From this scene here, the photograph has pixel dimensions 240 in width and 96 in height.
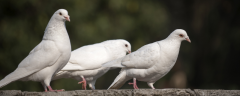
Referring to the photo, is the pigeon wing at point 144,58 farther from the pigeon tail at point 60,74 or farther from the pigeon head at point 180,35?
the pigeon tail at point 60,74

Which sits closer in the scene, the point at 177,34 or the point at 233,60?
the point at 177,34

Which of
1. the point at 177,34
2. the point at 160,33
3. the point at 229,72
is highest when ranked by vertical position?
the point at 177,34

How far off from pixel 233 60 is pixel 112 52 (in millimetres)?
8117

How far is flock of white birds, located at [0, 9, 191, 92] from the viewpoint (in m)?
5.62

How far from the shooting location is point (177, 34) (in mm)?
6391

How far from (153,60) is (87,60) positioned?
1808 millimetres

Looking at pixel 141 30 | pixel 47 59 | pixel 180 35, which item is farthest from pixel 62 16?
pixel 141 30

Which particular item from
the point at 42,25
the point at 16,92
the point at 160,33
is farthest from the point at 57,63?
the point at 160,33

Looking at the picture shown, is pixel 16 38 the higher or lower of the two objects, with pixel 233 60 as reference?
higher

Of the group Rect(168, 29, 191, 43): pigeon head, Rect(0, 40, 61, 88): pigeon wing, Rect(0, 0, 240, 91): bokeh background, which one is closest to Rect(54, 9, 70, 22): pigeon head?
Rect(0, 40, 61, 88): pigeon wing

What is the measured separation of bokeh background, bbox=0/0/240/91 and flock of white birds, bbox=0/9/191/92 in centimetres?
476

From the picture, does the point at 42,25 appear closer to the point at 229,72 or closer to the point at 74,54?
→ the point at 74,54

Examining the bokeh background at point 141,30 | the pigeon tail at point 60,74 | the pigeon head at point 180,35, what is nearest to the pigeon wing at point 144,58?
the pigeon head at point 180,35

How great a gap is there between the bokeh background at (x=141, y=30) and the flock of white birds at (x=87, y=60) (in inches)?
188
